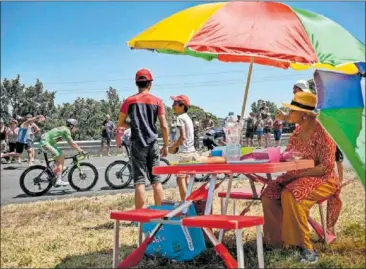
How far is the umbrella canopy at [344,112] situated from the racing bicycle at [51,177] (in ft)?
22.2

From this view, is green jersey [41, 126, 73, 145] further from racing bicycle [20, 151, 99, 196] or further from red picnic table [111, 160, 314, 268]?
red picnic table [111, 160, 314, 268]

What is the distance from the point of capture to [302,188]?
425 centimetres

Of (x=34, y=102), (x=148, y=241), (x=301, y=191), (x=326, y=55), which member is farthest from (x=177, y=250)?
(x=34, y=102)

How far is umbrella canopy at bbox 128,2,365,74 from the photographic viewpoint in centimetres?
371

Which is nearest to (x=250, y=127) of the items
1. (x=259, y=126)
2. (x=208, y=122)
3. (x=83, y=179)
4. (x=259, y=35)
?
(x=259, y=126)

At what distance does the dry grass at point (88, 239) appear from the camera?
4.39 m

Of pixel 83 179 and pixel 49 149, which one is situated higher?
pixel 49 149

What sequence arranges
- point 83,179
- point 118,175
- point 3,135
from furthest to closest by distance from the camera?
point 3,135 < point 118,175 < point 83,179

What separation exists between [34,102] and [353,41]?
50.4 metres

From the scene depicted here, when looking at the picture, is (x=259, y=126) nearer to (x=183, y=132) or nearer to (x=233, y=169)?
(x=183, y=132)

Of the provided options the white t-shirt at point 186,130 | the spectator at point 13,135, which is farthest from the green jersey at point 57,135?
the spectator at point 13,135

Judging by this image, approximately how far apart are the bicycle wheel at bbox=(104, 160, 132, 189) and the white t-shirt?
3567 mm

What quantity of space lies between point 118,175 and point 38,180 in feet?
5.09

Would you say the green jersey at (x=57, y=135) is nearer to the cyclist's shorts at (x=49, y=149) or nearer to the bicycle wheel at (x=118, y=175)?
the cyclist's shorts at (x=49, y=149)
